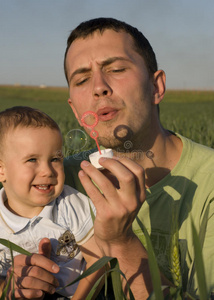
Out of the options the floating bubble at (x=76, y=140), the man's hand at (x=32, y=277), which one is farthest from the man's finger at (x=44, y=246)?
the floating bubble at (x=76, y=140)

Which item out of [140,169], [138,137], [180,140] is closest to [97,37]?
[138,137]

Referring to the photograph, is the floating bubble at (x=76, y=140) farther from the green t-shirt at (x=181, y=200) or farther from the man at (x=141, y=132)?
the green t-shirt at (x=181, y=200)

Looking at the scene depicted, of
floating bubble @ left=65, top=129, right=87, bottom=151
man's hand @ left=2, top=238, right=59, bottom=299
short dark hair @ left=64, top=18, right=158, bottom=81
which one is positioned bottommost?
man's hand @ left=2, top=238, right=59, bottom=299

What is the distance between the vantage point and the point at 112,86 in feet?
8.51

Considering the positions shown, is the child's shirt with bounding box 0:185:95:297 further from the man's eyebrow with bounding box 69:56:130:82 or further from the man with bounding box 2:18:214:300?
the man's eyebrow with bounding box 69:56:130:82

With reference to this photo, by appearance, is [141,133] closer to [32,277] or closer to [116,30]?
[116,30]

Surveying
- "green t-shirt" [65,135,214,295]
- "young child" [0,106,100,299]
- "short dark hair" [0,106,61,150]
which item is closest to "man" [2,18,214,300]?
"green t-shirt" [65,135,214,295]

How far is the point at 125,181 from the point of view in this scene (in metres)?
1.62

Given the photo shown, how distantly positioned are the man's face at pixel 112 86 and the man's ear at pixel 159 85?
199 mm

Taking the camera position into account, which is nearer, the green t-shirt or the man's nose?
the green t-shirt

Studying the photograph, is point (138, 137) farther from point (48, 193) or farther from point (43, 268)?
point (43, 268)

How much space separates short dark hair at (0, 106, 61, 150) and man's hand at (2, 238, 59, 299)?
2.34ft

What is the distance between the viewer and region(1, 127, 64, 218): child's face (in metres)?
2.18

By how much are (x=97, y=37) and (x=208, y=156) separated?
44.3 inches
